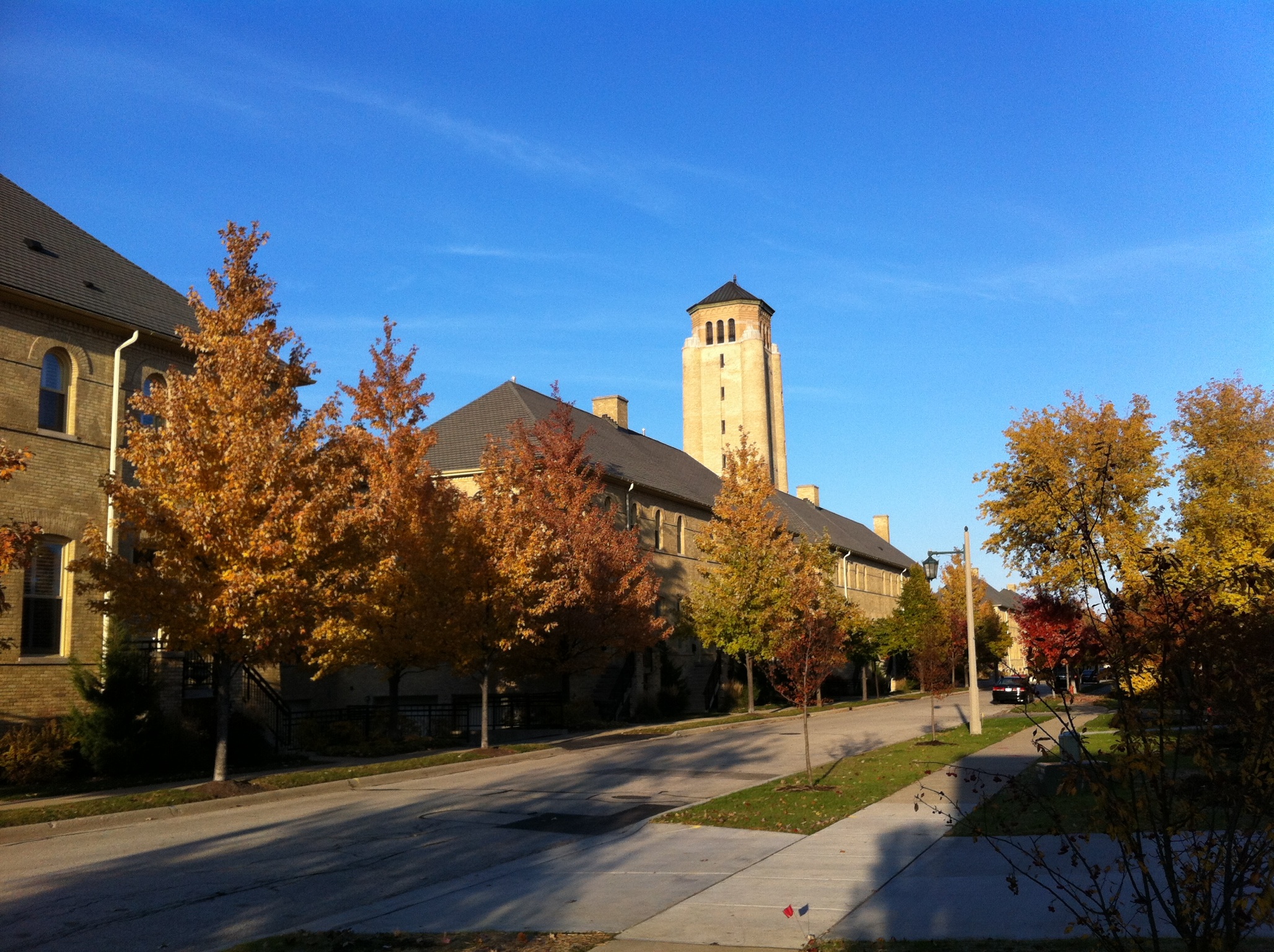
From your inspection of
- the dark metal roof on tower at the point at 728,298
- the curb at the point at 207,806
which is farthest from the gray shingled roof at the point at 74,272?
the dark metal roof on tower at the point at 728,298

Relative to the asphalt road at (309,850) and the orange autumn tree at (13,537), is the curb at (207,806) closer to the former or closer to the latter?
the asphalt road at (309,850)

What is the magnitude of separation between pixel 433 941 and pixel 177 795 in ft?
33.0

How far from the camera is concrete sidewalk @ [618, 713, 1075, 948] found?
7941mm

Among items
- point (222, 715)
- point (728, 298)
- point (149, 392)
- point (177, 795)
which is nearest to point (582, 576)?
point (149, 392)

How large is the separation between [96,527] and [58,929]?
10.4 meters

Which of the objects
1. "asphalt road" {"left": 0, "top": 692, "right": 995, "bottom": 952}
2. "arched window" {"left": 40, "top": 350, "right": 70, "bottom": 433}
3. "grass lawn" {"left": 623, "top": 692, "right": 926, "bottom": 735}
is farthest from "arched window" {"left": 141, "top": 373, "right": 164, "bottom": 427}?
"grass lawn" {"left": 623, "top": 692, "right": 926, "bottom": 735}

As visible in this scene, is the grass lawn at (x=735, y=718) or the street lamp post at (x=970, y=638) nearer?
the street lamp post at (x=970, y=638)

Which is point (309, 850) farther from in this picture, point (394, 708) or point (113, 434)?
point (394, 708)

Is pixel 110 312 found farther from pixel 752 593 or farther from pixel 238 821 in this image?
pixel 752 593

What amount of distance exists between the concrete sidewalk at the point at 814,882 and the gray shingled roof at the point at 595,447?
2241 centimetres

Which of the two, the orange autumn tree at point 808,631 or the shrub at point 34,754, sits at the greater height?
the orange autumn tree at point 808,631

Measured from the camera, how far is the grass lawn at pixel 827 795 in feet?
44.3

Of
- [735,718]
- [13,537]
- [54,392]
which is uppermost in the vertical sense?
[54,392]

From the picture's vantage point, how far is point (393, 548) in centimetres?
2412
